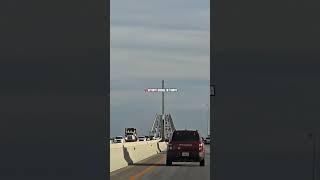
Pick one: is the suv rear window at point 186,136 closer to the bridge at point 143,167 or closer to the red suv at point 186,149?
the red suv at point 186,149

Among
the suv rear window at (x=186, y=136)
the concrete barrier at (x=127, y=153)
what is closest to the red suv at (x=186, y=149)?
the suv rear window at (x=186, y=136)

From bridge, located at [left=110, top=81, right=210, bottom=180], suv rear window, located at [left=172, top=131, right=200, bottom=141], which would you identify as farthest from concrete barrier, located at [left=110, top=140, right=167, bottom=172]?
suv rear window, located at [left=172, top=131, right=200, bottom=141]

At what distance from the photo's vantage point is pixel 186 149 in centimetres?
3816

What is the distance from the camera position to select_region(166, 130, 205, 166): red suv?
124 ft

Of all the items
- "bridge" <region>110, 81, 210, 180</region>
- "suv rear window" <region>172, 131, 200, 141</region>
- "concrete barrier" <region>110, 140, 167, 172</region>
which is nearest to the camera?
"bridge" <region>110, 81, 210, 180</region>

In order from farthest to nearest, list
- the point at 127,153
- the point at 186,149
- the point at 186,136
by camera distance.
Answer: the point at 127,153, the point at 186,136, the point at 186,149

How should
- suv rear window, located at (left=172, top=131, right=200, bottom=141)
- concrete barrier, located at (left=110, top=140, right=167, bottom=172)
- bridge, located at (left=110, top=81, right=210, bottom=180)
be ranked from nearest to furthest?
1. bridge, located at (left=110, top=81, right=210, bottom=180)
2. concrete barrier, located at (left=110, top=140, right=167, bottom=172)
3. suv rear window, located at (left=172, top=131, right=200, bottom=141)

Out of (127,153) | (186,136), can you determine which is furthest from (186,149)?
(127,153)

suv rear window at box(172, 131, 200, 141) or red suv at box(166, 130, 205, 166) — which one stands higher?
suv rear window at box(172, 131, 200, 141)

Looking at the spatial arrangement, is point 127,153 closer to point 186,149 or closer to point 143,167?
point 186,149

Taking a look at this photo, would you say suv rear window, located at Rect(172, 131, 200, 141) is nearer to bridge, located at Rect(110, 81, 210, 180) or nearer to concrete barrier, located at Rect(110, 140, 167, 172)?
bridge, located at Rect(110, 81, 210, 180)
